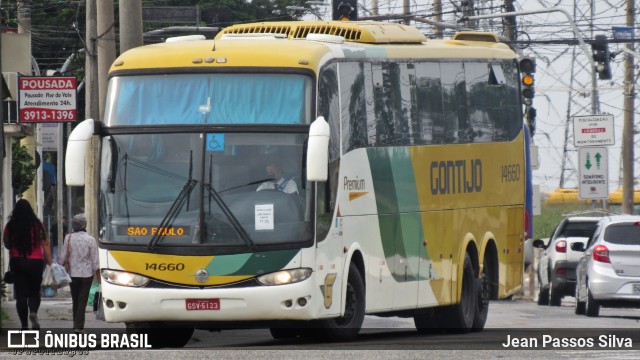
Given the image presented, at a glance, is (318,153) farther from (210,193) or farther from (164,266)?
(164,266)

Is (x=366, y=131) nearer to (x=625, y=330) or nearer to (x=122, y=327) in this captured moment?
(x=625, y=330)

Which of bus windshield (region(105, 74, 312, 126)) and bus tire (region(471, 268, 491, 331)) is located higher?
bus windshield (region(105, 74, 312, 126))

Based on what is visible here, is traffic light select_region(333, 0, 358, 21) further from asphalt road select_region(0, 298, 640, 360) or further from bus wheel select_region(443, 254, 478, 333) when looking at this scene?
bus wheel select_region(443, 254, 478, 333)

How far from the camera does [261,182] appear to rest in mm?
16328

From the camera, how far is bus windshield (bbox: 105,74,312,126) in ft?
54.7

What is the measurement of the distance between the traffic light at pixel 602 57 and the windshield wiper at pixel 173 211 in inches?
924

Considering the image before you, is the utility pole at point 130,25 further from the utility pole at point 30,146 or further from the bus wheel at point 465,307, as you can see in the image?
the utility pole at point 30,146

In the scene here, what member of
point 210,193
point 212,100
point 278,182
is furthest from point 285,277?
point 212,100

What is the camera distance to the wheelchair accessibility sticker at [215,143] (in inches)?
648

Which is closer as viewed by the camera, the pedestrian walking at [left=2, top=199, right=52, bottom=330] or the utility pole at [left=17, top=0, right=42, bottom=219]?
the pedestrian walking at [left=2, top=199, right=52, bottom=330]

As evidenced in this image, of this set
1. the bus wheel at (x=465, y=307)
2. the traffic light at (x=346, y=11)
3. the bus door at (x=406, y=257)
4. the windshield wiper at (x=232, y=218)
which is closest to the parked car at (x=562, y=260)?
the traffic light at (x=346, y=11)

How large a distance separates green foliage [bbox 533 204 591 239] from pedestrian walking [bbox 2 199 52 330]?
4815 centimetres

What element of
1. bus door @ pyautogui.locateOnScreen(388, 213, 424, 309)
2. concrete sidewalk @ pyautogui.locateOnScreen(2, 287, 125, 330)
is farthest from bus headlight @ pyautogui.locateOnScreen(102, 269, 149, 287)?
concrete sidewalk @ pyautogui.locateOnScreen(2, 287, 125, 330)

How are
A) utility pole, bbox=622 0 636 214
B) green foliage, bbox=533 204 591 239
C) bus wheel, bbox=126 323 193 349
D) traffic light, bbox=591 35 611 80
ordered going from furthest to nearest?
green foliage, bbox=533 204 591 239 → utility pole, bbox=622 0 636 214 → traffic light, bbox=591 35 611 80 → bus wheel, bbox=126 323 193 349
